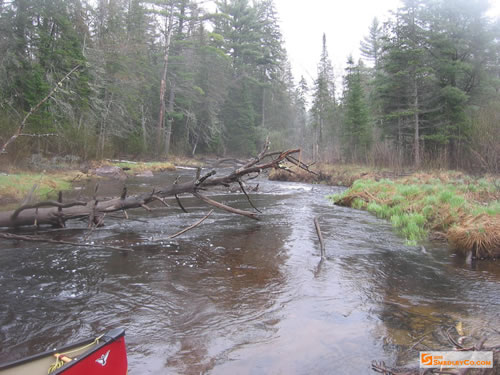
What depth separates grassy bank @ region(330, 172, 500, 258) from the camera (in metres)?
5.99

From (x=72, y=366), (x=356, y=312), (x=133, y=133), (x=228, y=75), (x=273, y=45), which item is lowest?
(x=356, y=312)

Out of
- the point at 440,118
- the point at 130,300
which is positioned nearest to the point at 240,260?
the point at 130,300

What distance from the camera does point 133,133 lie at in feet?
90.8

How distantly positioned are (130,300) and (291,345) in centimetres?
212

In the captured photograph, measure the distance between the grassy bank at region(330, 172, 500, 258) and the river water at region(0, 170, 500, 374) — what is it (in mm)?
423

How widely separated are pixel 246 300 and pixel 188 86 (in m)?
31.9

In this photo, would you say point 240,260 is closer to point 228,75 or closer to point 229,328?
point 229,328

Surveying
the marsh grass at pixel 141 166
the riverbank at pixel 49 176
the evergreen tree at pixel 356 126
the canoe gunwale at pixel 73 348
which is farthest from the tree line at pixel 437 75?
the canoe gunwale at pixel 73 348

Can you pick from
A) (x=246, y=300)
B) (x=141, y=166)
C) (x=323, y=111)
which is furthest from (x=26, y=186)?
(x=323, y=111)

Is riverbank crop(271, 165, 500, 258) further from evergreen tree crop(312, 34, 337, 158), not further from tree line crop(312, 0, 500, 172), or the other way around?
evergreen tree crop(312, 34, 337, 158)

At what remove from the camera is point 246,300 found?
13.9ft

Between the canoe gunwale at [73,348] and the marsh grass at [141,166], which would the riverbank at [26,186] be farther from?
the canoe gunwale at [73,348]

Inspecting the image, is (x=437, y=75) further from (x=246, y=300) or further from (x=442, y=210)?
(x=246, y=300)

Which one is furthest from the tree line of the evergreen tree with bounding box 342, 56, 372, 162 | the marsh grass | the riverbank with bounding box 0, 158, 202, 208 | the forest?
the riverbank with bounding box 0, 158, 202, 208
